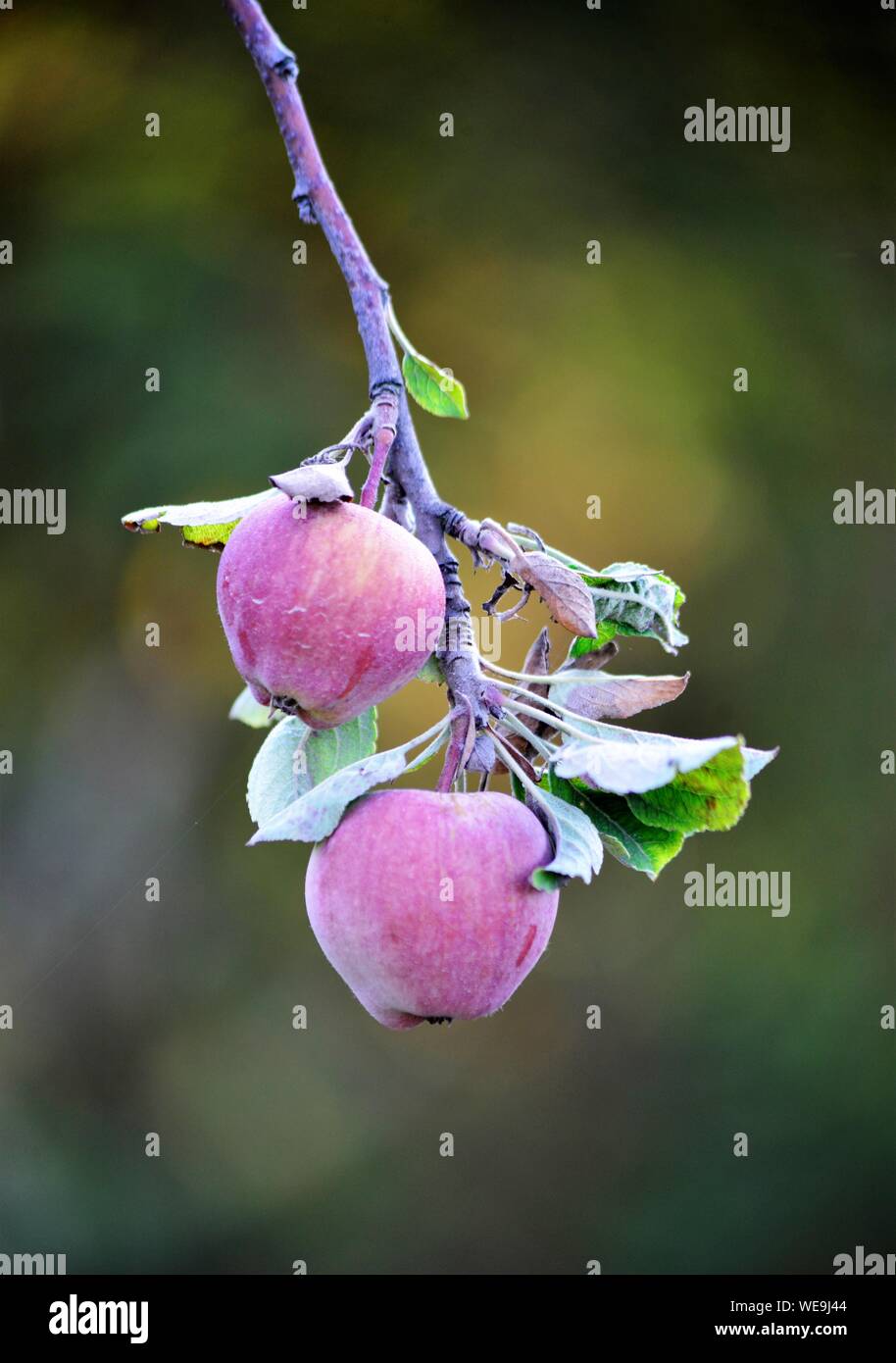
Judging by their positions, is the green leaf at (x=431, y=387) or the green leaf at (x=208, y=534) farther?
the green leaf at (x=431, y=387)

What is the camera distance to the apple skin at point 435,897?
20.8 inches

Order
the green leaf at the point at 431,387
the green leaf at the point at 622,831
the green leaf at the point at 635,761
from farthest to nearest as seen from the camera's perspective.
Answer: the green leaf at the point at 431,387 → the green leaf at the point at 622,831 → the green leaf at the point at 635,761

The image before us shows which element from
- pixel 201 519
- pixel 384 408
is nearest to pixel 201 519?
pixel 201 519

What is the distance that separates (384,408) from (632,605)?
0.15 meters

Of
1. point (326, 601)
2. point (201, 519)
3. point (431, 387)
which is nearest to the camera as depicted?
point (326, 601)

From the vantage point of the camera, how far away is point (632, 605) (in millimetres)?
→ 620

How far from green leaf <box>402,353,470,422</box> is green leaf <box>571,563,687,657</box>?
6.0 inches

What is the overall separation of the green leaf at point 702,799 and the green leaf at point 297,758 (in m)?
0.14

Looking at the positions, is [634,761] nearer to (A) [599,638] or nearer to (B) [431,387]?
(A) [599,638]

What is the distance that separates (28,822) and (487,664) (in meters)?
1.90

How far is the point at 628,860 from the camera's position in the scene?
586 millimetres

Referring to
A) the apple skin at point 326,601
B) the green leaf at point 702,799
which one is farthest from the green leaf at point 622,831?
the apple skin at point 326,601

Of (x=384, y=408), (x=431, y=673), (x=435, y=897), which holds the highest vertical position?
(x=384, y=408)

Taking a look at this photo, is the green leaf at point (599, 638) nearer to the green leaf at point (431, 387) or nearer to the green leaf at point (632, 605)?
the green leaf at point (632, 605)
